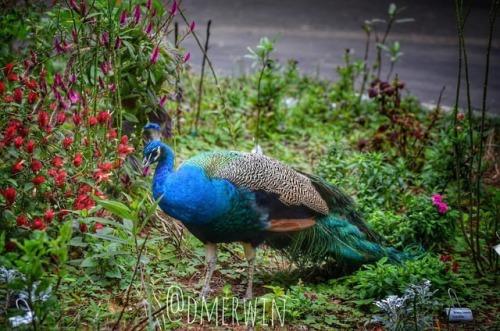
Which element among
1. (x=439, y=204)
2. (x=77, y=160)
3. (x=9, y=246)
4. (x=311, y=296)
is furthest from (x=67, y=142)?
(x=439, y=204)

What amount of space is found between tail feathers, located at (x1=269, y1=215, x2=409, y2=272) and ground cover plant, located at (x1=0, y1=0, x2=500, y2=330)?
99mm

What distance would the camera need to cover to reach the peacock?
381cm

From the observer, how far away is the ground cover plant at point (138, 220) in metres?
3.56

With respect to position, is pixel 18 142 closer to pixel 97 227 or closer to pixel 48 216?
pixel 48 216

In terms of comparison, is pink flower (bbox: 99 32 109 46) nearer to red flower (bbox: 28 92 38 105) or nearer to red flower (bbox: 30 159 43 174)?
red flower (bbox: 28 92 38 105)

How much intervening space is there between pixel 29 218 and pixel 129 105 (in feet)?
3.88

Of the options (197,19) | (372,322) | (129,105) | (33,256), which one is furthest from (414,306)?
(197,19)

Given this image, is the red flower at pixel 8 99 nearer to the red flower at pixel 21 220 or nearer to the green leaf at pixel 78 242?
the red flower at pixel 21 220

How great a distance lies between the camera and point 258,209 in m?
4.02

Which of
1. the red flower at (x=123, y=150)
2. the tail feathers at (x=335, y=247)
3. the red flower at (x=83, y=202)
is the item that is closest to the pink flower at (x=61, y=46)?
the red flower at (x=123, y=150)

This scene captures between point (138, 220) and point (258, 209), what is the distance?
0.81 metres

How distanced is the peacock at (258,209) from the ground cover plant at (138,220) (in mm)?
150

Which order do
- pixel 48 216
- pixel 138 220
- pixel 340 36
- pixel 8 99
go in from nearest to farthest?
1. pixel 48 216
2. pixel 8 99
3. pixel 138 220
4. pixel 340 36

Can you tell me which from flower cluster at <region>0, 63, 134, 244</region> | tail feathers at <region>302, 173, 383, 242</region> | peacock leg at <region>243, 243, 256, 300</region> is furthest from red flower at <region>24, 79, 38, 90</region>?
tail feathers at <region>302, 173, 383, 242</region>
